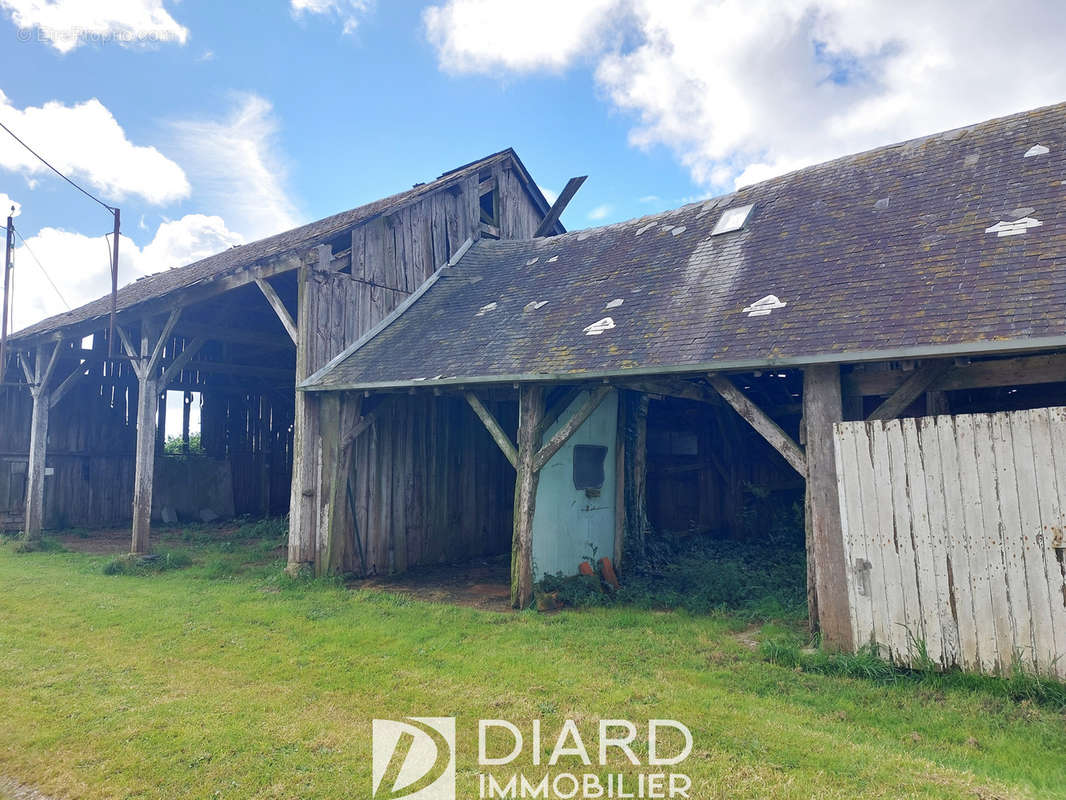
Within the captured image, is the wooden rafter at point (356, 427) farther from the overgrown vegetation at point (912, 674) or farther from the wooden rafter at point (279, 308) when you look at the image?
the overgrown vegetation at point (912, 674)

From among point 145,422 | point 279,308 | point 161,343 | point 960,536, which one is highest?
point 279,308

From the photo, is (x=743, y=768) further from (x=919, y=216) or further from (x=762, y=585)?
(x=919, y=216)

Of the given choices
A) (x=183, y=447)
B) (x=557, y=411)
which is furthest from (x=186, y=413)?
(x=557, y=411)

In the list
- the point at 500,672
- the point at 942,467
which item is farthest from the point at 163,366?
the point at 942,467

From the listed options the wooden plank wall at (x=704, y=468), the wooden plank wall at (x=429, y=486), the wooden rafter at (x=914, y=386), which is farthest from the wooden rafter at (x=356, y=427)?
the wooden rafter at (x=914, y=386)

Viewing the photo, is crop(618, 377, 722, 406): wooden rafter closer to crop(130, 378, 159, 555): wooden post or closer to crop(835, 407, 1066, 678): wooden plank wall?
crop(835, 407, 1066, 678): wooden plank wall

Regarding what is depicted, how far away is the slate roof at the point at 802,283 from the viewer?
621 centimetres

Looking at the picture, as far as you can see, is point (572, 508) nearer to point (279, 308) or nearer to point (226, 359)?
point (279, 308)

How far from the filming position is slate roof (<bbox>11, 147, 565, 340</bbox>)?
11164mm

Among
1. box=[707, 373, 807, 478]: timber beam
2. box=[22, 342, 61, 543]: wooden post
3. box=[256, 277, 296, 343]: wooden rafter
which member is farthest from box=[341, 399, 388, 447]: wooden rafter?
box=[22, 342, 61, 543]: wooden post

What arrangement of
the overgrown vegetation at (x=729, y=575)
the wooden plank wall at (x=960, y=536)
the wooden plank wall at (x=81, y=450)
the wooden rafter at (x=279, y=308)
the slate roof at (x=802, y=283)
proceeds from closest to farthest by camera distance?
the wooden plank wall at (x=960, y=536), the slate roof at (x=802, y=283), the overgrown vegetation at (x=729, y=575), the wooden rafter at (x=279, y=308), the wooden plank wall at (x=81, y=450)

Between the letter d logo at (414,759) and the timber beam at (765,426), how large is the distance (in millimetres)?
3912

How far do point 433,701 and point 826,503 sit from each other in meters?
3.80

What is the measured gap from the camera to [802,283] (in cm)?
763
